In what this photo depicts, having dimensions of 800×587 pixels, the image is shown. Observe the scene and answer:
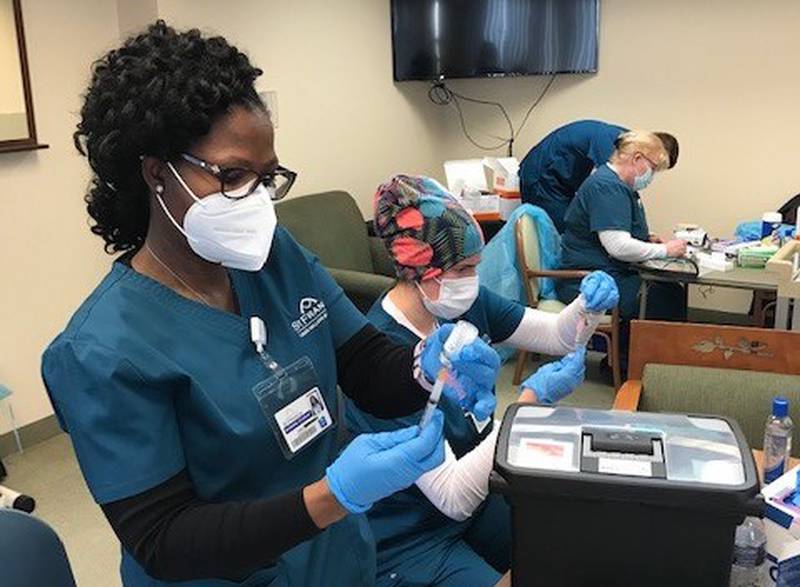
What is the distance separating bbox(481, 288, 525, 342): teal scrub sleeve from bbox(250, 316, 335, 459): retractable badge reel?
78cm

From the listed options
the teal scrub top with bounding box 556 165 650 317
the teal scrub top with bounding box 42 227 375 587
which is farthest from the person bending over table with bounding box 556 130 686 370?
the teal scrub top with bounding box 42 227 375 587

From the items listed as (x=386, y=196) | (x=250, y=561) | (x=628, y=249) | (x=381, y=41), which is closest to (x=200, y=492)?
(x=250, y=561)

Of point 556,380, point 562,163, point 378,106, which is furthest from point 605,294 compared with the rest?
point 378,106

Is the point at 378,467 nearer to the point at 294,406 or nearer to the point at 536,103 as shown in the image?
the point at 294,406

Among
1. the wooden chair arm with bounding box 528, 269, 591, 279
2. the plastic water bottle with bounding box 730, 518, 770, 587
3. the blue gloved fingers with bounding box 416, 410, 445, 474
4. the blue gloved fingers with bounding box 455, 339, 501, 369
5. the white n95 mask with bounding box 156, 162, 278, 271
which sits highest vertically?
the white n95 mask with bounding box 156, 162, 278, 271

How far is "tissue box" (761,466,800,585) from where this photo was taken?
3.34 ft

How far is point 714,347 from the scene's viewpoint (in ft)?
6.05

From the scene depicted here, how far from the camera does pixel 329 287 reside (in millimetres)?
1320

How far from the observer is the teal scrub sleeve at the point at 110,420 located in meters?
0.94

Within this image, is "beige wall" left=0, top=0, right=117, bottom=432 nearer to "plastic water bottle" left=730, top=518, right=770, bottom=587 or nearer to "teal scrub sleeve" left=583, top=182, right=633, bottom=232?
"teal scrub sleeve" left=583, top=182, right=633, bottom=232

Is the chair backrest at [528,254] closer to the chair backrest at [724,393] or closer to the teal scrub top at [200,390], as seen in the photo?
the chair backrest at [724,393]

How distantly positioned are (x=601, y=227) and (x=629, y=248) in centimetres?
15

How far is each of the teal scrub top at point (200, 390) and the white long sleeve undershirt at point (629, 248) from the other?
2395 mm

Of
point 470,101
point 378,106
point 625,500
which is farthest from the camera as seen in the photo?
point 470,101
